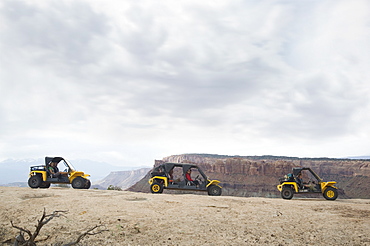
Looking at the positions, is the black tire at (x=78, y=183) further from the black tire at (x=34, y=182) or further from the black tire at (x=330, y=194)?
the black tire at (x=330, y=194)

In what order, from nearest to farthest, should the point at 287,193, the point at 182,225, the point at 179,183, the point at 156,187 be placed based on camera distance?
the point at 182,225 → the point at 156,187 → the point at 287,193 → the point at 179,183

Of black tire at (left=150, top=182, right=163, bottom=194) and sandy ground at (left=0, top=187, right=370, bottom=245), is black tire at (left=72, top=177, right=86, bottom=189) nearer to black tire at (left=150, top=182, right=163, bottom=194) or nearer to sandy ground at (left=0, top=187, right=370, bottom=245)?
black tire at (left=150, top=182, right=163, bottom=194)

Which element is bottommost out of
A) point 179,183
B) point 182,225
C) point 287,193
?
point 287,193

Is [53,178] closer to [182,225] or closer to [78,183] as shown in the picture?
[78,183]

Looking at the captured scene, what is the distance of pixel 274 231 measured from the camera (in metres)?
5.53

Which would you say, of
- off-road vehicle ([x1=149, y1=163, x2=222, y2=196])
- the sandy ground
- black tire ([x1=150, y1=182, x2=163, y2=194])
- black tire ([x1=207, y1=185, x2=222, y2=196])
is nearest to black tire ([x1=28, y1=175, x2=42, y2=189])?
off-road vehicle ([x1=149, y1=163, x2=222, y2=196])

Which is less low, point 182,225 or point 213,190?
point 182,225

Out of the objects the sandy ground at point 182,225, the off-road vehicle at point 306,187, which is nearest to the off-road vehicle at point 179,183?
the off-road vehicle at point 306,187

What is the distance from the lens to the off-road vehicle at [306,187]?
1421 centimetres

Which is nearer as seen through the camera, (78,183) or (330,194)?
(330,194)

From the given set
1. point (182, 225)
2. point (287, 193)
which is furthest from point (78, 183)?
point (287, 193)

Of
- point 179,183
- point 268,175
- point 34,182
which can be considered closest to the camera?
point 179,183

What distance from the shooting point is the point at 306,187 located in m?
14.7

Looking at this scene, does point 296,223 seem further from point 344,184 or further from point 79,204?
point 344,184
